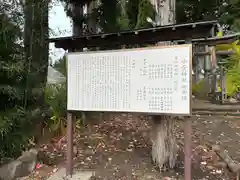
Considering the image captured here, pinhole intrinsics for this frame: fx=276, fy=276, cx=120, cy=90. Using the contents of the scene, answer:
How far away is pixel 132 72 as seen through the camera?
12.7 ft

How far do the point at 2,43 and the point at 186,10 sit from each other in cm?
1036

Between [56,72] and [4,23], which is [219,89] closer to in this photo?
[56,72]

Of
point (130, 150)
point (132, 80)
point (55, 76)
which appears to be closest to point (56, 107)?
point (55, 76)

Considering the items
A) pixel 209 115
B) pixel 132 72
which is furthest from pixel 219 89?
pixel 132 72

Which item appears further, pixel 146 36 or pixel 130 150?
pixel 130 150

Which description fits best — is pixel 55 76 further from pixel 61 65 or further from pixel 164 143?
pixel 164 143

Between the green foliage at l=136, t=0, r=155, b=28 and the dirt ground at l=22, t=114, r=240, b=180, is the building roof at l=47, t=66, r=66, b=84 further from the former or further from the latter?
the green foliage at l=136, t=0, r=155, b=28

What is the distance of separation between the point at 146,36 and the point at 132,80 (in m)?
0.67

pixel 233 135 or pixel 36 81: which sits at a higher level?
pixel 36 81

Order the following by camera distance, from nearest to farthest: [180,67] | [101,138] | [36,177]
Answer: [180,67], [36,177], [101,138]

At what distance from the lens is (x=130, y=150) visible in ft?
17.0

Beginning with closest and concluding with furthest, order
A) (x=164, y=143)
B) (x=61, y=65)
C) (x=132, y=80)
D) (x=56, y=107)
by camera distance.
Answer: (x=132, y=80), (x=164, y=143), (x=56, y=107), (x=61, y=65)

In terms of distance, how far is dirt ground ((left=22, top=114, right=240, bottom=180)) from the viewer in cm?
435

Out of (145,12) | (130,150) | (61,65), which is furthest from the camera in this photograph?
(61,65)
